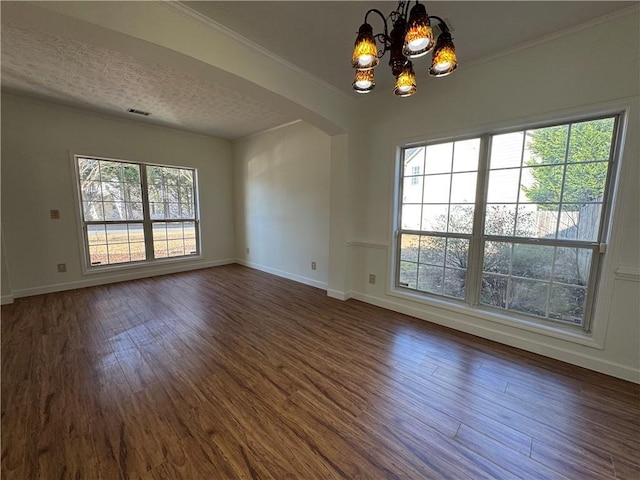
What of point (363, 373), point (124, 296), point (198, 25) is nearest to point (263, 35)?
point (198, 25)

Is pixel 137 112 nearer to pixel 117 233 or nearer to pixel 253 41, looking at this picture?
pixel 117 233

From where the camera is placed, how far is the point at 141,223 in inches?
182

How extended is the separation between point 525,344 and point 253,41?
146 inches

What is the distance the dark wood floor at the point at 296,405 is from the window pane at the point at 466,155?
1759mm

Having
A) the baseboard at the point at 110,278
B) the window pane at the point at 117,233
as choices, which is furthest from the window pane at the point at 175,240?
the window pane at the point at 117,233

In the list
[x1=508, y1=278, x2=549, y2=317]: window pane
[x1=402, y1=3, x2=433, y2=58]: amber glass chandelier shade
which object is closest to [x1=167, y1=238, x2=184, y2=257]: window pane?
[x1=402, y1=3, x2=433, y2=58]: amber glass chandelier shade

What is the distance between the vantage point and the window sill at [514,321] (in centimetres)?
213

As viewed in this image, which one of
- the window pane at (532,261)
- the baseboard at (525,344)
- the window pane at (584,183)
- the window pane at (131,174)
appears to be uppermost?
the window pane at (131,174)

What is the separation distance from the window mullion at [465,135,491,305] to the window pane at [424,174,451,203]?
1.01 feet

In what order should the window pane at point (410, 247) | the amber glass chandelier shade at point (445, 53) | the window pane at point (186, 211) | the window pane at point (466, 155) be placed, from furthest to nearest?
the window pane at point (186, 211) → the window pane at point (410, 247) → the window pane at point (466, 155) → the amber glass chandelier shade at point (445, 53)

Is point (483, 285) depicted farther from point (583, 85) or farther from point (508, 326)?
point (583, 85)

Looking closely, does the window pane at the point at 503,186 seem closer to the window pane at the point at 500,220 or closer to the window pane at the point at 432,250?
the window pane at the point at 500,220

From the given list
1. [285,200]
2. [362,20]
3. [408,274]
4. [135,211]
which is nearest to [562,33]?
[362,20]

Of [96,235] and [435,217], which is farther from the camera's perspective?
[96,235]
